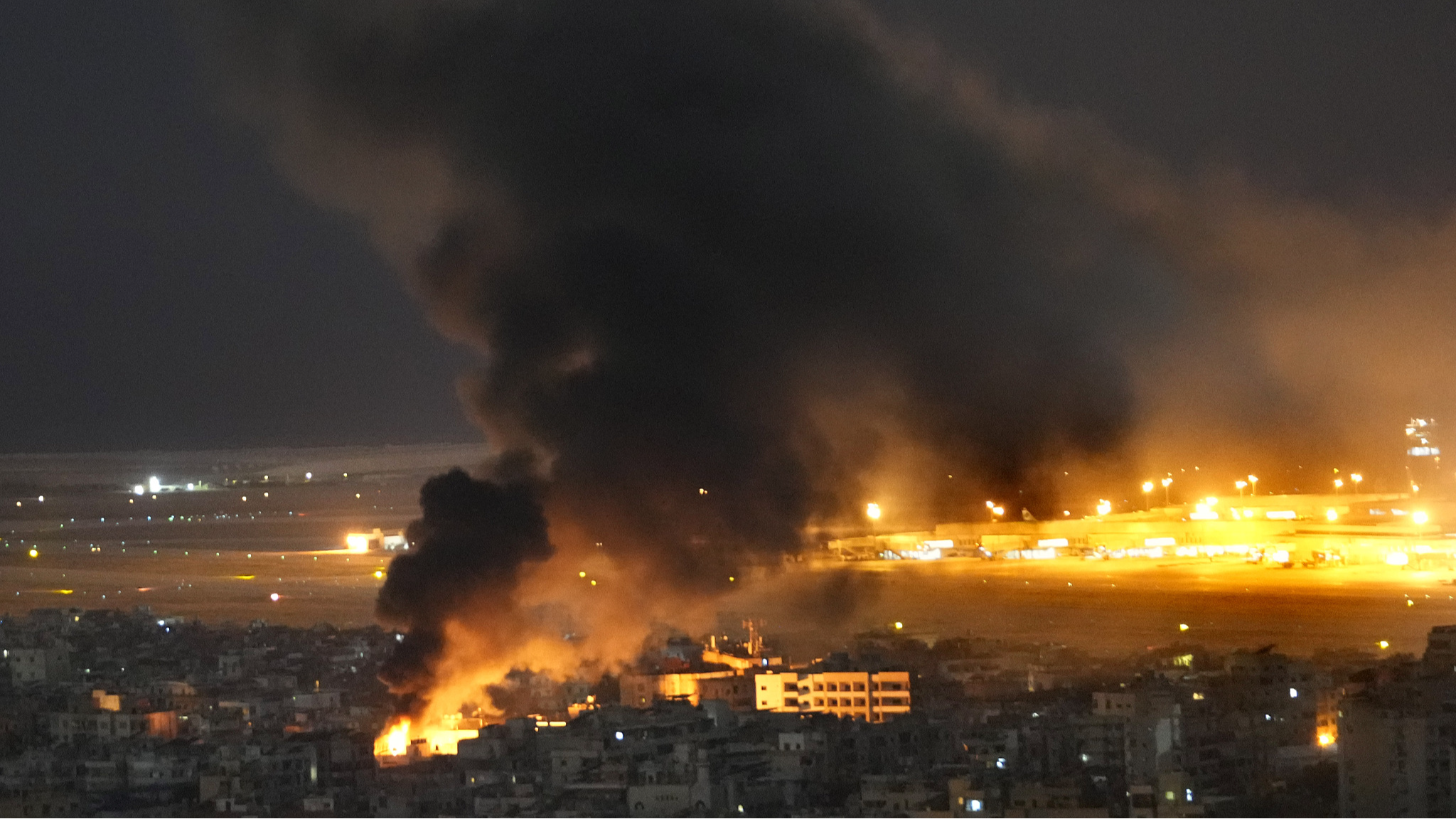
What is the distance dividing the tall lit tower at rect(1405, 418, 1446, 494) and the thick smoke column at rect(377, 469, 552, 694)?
88.0ft

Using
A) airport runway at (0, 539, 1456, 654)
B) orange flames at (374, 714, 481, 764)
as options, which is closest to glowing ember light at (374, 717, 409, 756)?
orange flames at (374, 714, 481, 764)

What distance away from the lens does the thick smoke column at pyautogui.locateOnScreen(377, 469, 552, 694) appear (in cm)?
2305

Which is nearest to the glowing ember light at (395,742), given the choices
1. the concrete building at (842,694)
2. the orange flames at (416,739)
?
the orange flames at (416,739)

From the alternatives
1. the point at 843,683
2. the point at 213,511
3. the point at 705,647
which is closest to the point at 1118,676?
the point at 843,683

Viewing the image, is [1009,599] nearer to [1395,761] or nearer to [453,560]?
[453,560]

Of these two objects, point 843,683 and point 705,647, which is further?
point 705,647

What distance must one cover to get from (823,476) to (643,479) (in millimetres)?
7457

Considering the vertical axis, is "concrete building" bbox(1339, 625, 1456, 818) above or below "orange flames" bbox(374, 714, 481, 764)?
below

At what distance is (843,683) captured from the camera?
75.7 feet

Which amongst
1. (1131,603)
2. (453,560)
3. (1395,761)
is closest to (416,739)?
(453,560)

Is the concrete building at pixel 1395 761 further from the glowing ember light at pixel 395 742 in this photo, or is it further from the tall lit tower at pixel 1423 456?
the tall lit tower at pixel 1423 456

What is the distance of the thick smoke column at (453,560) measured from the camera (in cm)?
2305

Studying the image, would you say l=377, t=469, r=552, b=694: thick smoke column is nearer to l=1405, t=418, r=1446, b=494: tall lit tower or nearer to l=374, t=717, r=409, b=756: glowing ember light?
l=374, t=717, r=409, b=756: glowing ember light

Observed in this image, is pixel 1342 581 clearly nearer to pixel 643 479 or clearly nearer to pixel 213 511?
pixel 643 479
